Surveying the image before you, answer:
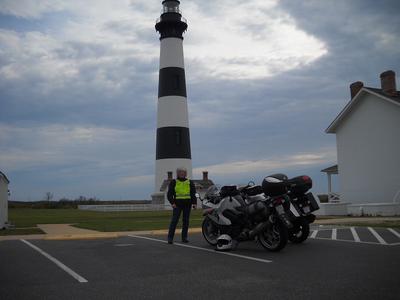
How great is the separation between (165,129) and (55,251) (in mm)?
29284

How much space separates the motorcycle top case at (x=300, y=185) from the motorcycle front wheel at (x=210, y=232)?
1.85 m

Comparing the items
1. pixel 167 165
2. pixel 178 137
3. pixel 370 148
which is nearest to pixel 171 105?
pixel 178 137

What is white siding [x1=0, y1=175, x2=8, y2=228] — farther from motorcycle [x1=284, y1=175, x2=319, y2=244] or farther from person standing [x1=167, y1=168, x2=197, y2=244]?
motorcycle [x1=284, y1=175, x2=319, y2=244]

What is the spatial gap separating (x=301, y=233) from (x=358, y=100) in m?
17.7

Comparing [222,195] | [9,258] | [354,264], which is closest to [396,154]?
[222,195]

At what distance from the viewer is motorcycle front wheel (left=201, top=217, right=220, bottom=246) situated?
10.2m

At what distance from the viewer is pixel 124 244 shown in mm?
10984

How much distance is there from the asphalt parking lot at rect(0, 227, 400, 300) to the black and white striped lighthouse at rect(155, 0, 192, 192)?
28.5m

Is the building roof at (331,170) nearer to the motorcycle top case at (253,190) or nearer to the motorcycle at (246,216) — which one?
the motorcycle at (246,216)

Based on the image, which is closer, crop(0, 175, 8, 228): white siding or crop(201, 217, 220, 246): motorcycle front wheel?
crop(201, 217, 220, 246): motorcycle front wheel

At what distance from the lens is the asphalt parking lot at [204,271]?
544 cm

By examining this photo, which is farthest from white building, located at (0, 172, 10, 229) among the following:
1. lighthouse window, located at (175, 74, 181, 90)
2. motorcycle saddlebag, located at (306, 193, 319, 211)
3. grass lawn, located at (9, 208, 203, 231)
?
lighthouse window, located at (175, 74, 181, 90)

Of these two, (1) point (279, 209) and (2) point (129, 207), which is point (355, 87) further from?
(2) point (129, 207)

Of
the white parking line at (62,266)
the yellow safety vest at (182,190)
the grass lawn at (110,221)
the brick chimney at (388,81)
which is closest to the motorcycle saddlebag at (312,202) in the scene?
the yellow safety vest at (182,190)
